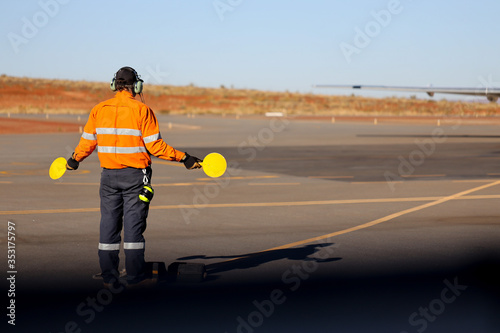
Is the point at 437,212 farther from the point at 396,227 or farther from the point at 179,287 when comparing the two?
the point at 179,287

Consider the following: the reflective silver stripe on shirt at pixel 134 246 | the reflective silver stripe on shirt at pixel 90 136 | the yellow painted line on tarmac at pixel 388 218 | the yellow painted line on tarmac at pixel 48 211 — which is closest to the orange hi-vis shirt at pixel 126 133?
the reflective silver stripe on shirt at pixel 90 136

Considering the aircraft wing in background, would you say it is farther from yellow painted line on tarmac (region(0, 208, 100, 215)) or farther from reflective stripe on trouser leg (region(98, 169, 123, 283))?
reflective stripe on trouser leg (region(98, 169, 123, 283))

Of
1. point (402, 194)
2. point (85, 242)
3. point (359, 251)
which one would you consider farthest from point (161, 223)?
point (402, 194)

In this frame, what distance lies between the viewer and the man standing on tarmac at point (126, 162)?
6.85 meters

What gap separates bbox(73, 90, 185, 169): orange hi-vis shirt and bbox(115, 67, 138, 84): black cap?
0.12 meters

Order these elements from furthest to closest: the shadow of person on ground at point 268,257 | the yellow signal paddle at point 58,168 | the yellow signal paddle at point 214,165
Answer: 1. the shadow of person on ground at point 268,257
2. the yellow signal paddle at point 58,168
3. the yellow signal paddle at point 214,165

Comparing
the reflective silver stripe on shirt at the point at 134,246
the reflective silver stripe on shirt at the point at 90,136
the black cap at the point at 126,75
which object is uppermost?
the black cap at the point at 126,75

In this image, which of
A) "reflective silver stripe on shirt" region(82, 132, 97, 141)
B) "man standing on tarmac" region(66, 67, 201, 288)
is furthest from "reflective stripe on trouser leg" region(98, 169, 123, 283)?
"reflective silver stripe on shirt" region(82, 132, 97, 141)

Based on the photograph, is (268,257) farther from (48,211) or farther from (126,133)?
(48,211)

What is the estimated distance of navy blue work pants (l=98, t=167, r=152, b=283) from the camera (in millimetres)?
6871

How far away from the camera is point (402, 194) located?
1492cm

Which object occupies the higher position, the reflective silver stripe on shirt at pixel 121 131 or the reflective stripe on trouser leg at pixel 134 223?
the reflective silver stripe on shirt at pixel 121 131

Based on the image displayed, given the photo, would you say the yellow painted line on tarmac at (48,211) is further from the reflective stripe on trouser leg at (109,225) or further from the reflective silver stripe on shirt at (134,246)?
the reflective silver stripe on shirt at (134,246)

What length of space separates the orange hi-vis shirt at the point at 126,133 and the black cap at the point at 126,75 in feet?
0.41
